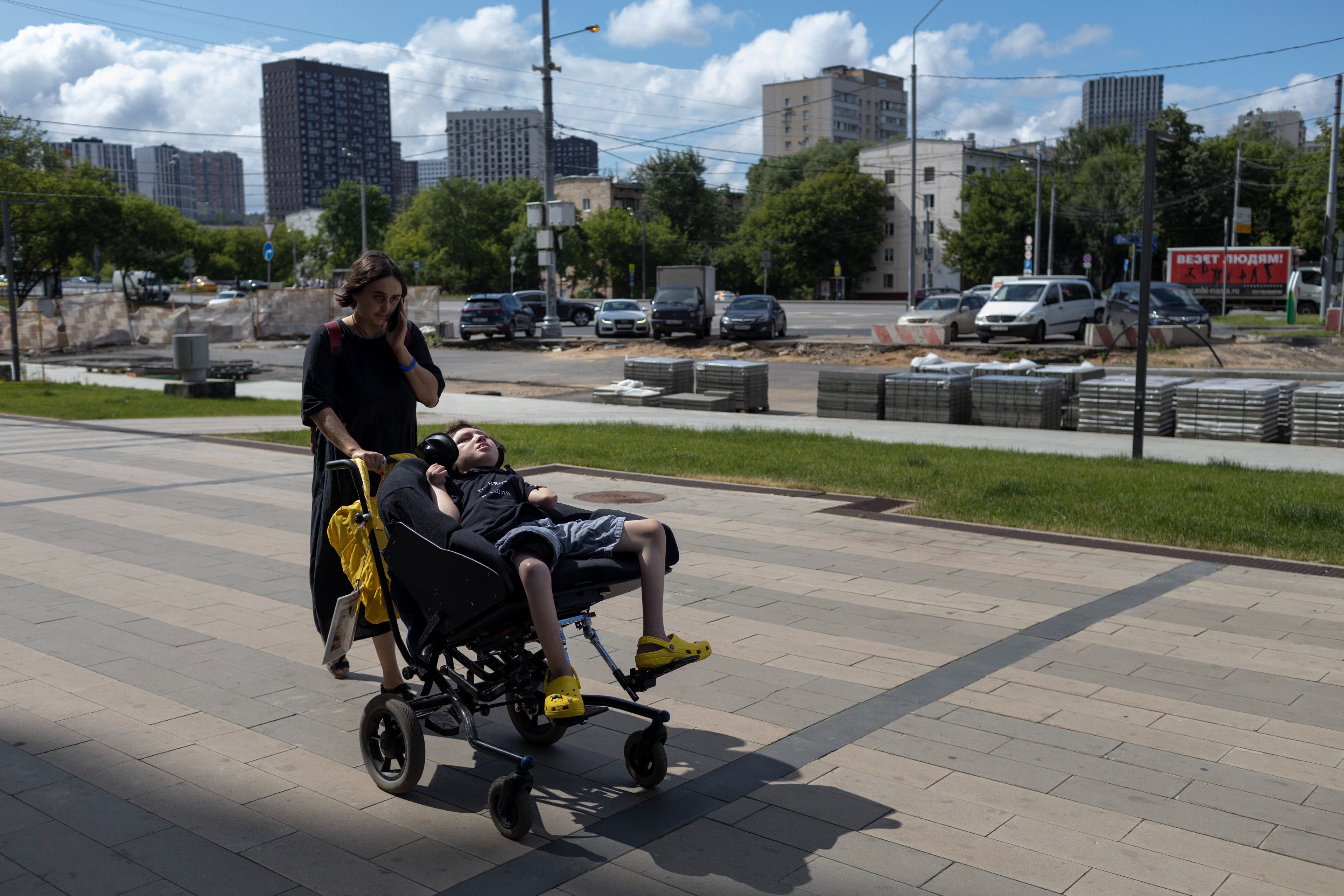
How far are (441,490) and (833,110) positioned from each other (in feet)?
546

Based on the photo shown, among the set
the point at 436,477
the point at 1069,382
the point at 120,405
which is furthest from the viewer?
the point at 120,405

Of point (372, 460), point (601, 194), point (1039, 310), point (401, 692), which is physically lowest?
point (401, 692)

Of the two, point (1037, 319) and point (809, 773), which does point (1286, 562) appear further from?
point (1037, 319)

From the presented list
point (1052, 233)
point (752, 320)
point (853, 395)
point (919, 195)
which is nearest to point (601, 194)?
point (919, 195)

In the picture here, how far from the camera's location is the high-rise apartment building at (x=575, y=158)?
571 feet

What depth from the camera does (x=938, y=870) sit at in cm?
332

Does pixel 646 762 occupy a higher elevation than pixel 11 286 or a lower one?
lower

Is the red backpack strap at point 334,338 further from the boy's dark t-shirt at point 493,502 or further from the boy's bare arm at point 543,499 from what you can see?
the boy's bare arm at point 543,499

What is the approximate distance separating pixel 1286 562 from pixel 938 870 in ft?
16.8

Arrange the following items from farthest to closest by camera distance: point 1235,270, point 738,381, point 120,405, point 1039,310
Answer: point 1235,270, point 1039,310, point 120,405, point 738,381

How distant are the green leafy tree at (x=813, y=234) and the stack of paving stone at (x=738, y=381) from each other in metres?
77.0

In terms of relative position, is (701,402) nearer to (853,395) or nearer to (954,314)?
(853,395)

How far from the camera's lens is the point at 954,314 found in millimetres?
35281

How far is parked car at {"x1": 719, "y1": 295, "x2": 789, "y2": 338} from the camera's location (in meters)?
35.7
